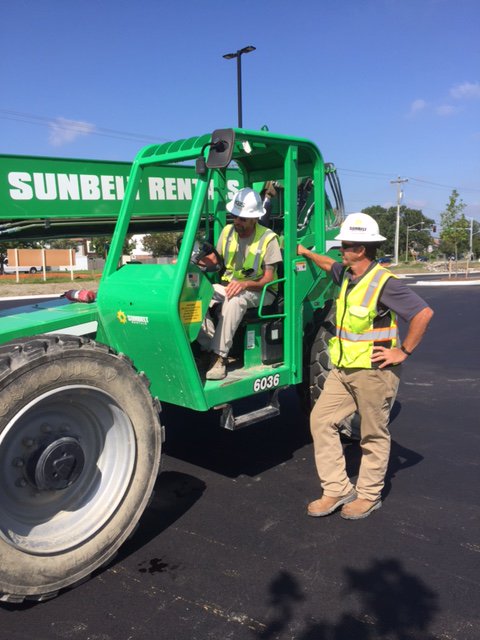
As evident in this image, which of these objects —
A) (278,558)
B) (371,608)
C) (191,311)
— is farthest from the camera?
(191,311)

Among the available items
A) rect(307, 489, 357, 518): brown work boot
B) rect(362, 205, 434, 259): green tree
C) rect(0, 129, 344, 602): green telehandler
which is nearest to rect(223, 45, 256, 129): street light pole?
rect(0, 129, 344, 602): green telehandler

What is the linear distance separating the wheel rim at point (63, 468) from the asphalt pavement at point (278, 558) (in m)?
0.36

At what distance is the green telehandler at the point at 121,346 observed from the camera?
9.48 ft

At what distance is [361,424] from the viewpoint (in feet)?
12.6

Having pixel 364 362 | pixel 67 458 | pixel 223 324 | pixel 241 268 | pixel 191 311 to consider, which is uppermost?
pixel 241 268

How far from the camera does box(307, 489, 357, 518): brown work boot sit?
3836 mm

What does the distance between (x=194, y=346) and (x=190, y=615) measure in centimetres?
197

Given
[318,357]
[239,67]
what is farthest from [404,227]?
[318,357]

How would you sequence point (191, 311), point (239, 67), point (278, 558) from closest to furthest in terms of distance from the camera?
1. point (278, 558)
2. point (191, 311)
3. point (239, 67)

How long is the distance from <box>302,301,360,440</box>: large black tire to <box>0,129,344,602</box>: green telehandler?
0.01m

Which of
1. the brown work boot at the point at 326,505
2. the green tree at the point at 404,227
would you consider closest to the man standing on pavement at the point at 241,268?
the brown work boot at the point at 326,505

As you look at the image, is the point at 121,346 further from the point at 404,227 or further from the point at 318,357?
the point at 404,227

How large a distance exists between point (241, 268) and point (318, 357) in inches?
42.9

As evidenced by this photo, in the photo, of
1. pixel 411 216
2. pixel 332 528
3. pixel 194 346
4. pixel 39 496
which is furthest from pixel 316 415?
pixel 411 216
